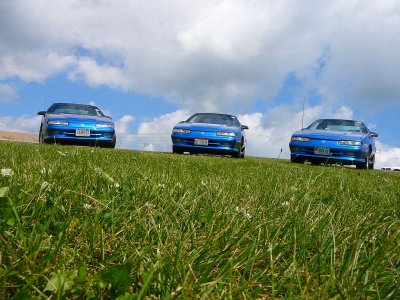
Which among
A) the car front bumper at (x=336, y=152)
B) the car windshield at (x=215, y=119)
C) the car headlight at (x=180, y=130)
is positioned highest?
the car windshield at (x=215, y=119)

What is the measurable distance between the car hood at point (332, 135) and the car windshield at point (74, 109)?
6.61 meters

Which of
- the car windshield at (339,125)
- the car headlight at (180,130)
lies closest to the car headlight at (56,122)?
the car headlight at (180,130)

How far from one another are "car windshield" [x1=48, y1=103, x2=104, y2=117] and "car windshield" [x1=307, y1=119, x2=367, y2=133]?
280 inches

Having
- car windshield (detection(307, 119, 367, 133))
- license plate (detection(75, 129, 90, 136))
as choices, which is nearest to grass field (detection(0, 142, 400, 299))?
license plate (detection(75, 129, 90, 136))

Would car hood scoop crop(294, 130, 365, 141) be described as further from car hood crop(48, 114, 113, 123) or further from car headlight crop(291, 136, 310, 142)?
car hood crop(48, 114, 113, 123)

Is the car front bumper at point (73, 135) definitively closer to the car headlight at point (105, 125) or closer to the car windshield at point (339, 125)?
the car headlight at point (105, 125)

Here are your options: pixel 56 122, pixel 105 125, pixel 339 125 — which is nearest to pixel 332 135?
pixel 339 125

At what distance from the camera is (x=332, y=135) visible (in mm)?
12555

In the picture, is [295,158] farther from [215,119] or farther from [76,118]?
[76,118]

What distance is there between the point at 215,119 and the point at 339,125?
13.0 feet

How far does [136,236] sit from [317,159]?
459 inches

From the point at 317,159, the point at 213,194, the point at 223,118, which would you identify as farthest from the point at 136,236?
the point at 223,118

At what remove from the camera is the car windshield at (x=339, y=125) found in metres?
13.7

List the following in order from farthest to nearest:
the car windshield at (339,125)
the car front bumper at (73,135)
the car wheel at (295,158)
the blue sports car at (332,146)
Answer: the car windshield at (339,125)
the car front bumper at (73,135)
the car wheel at (295,158)
the blue sports car at (332,146)
